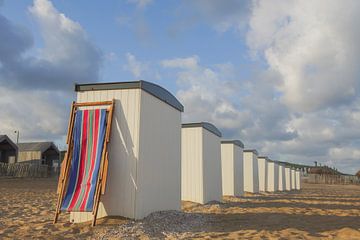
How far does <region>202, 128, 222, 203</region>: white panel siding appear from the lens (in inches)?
485

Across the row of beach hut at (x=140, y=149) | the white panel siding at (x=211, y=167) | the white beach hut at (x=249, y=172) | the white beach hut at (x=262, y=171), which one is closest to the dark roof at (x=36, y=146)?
the white beach hut at (x=262, y=171)

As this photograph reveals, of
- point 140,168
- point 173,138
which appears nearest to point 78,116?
point 140,168

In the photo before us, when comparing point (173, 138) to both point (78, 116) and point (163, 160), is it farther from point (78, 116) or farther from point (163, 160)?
point (78, 116)

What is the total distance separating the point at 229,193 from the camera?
54.6 feet

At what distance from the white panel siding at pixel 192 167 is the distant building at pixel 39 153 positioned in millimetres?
24231

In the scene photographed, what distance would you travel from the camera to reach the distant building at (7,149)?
27422mm

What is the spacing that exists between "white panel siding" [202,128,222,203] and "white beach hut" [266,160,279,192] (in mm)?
13407

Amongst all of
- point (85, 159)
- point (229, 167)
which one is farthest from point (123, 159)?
point (229, 167)

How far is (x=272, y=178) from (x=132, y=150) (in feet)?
72.0

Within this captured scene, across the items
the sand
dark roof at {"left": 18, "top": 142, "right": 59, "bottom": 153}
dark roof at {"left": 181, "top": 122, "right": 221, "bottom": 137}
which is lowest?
the sand

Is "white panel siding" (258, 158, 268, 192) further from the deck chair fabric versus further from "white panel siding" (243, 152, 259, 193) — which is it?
the deck chair fabric

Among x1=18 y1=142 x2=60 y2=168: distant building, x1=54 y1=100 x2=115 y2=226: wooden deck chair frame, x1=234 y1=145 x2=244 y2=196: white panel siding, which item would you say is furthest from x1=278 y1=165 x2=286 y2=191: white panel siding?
x1=54 y1=100 x2=115 y2=226: wooden deck chair frame

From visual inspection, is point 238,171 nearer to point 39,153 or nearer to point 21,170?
point 21,170

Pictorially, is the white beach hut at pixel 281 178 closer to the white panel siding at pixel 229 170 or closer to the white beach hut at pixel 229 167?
the white beach hut at pixel 229 167
